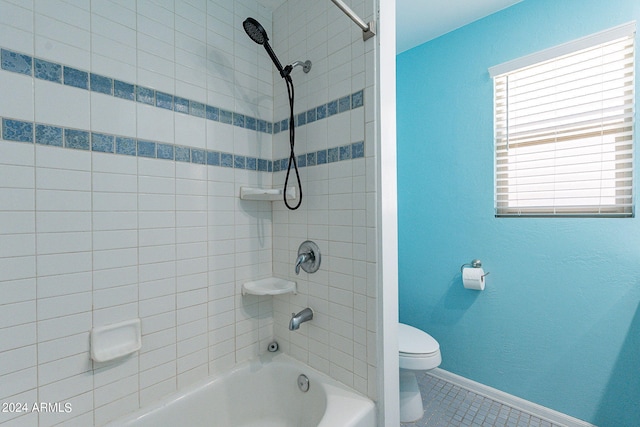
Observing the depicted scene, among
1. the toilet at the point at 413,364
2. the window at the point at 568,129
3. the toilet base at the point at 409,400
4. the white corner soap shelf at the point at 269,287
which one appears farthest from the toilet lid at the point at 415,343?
the window at the point at 568,129

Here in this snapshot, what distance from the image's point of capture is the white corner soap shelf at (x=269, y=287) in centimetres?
137

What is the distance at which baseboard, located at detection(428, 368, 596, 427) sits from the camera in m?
1.59

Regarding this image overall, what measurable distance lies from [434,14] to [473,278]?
1.76 m

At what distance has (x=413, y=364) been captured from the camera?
5.29 feet

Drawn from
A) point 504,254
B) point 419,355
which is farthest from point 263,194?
point 504,254

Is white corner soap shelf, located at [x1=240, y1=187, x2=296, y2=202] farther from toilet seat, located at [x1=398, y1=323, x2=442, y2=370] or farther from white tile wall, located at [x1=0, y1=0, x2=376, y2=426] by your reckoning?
toilet seat, located at [x1=398, y1=323, x2=442, y2=370]

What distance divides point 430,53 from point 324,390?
2329 mm

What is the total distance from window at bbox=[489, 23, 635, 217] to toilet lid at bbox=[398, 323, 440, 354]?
0.96 metres

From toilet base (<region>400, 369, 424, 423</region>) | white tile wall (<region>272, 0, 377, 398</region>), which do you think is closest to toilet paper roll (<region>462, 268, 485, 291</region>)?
toilet base (<region>400, 369, 424, 423</region>)

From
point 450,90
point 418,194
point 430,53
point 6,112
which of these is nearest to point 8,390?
point 6,112

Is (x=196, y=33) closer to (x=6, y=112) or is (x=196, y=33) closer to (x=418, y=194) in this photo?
(x=6, y=112)

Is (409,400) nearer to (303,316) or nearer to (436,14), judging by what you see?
(303,316)

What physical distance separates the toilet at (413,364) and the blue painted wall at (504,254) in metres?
0.45

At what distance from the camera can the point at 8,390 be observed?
0.85m
